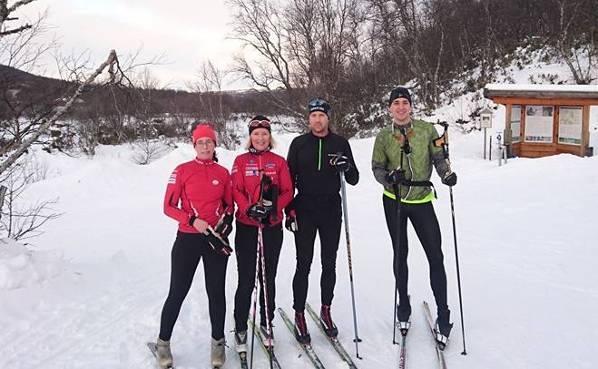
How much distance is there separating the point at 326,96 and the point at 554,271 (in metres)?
18.3

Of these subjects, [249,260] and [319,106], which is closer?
[249,260]

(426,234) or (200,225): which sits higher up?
(200,225)

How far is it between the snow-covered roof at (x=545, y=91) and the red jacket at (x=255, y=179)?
11.9 m

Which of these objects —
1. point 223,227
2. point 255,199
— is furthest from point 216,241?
point 255,199

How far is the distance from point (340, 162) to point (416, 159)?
0.68 m

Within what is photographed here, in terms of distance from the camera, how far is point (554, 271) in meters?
5.47

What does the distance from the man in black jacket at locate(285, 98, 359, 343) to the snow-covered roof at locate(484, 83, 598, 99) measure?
11520 mm

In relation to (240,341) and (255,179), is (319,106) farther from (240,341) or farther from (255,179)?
(240,341)

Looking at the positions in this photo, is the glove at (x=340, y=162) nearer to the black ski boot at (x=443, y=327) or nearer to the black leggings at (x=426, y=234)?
the black leggings at (x=426, y=234)

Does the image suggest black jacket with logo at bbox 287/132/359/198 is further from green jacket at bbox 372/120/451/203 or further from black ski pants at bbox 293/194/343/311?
green jacket at bbox 372/120/451/203

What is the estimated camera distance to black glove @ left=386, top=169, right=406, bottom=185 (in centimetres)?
361

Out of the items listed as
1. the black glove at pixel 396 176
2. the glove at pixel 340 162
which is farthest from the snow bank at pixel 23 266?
the black glove at pixel 396 176

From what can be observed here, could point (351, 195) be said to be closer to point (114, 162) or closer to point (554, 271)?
point (554, 271)

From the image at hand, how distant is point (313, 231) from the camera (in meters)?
3.72
